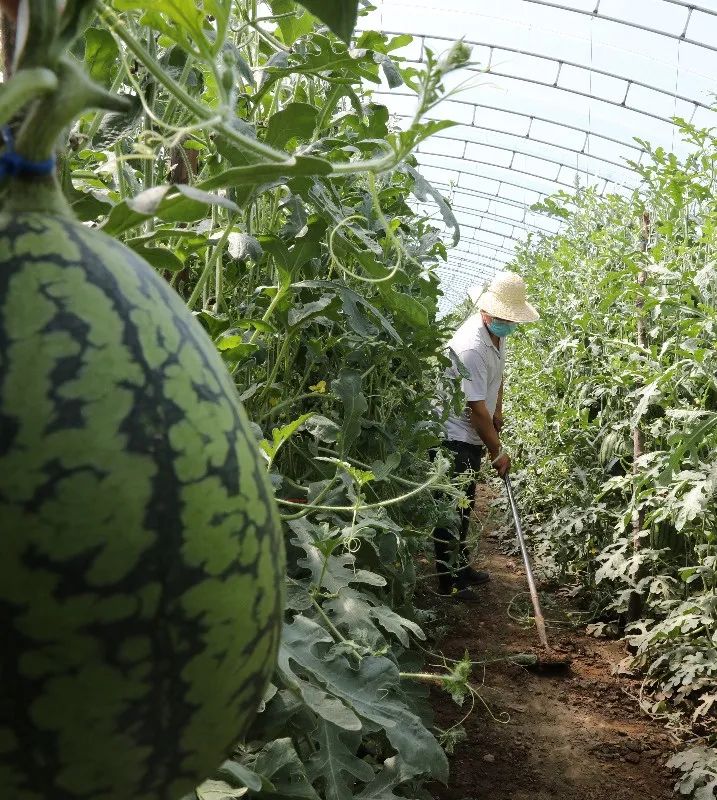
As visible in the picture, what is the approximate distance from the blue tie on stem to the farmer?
5964 millimetres

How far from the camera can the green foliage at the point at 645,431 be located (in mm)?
4059

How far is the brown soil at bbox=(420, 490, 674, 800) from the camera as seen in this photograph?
386 centimetres

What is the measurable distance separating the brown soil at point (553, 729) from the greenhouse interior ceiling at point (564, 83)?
715 cm

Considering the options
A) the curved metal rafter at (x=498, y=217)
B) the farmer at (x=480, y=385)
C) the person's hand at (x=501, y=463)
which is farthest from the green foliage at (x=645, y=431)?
the curved metal rafter at (x=498, y=217)

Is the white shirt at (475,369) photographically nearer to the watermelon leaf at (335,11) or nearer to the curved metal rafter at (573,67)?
the watermelon leaf at (335,11)

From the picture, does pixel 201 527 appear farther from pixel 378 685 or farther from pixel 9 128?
pixel 378 685

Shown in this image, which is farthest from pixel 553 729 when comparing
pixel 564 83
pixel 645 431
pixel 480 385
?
pixel 564 83

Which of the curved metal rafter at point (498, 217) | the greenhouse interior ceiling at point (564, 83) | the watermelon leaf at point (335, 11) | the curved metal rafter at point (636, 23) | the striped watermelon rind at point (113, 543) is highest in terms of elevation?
the curved metal rafter at point (636, 23)

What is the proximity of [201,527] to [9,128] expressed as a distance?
0.28 m

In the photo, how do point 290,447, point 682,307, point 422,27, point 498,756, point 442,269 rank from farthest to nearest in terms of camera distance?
point 442,269 < point 422,27 < point 498,756 < point 682,307 < point 290,447

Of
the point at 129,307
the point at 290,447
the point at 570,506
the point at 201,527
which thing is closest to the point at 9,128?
the point at 129,307

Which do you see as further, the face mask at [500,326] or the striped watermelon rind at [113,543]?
the face mask at [500,326]

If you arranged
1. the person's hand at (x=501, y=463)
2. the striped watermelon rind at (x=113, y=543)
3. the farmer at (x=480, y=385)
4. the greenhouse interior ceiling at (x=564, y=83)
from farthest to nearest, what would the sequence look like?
1. the greenhouse interior ceiling at (x=564, y=83)
2. the person's hand at (x=501, y=463)
3. the farmer at (x=480, y=385)
4. the striped watermelon rind at (x=113, y=543)

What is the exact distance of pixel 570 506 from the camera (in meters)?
6.57
